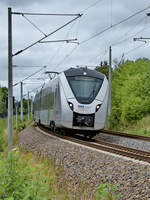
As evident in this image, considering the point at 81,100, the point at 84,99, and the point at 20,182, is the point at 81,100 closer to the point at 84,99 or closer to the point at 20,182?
the point at 84,99

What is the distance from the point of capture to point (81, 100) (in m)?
16.2

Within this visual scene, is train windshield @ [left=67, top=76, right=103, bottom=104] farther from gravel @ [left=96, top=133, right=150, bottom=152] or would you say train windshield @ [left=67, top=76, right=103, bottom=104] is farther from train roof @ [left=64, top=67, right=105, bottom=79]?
gravel @ [left=96, top=133, right=150, bottom=152]

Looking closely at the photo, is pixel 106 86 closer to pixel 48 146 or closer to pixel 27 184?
pixel 48 146

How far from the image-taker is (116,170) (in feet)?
27.2

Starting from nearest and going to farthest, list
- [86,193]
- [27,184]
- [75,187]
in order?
[27,184], [86,193], [75,187]

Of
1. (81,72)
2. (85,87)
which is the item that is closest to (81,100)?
(85,87)

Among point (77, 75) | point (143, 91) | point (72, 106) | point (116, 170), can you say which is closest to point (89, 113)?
point (72, 106)

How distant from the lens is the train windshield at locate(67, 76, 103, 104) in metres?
16.4

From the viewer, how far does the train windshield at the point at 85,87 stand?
1637 centimetres

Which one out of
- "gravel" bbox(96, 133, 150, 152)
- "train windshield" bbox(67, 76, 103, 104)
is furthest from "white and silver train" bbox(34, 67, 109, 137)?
"gravel" bbox(96, 133, 150, 152)

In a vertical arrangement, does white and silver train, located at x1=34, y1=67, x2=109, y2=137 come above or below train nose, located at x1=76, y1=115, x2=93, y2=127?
above

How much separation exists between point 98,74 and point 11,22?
471cm

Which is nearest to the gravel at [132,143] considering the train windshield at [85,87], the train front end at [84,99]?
the train front end at [84,99]

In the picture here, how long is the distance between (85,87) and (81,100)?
76 centimetres
